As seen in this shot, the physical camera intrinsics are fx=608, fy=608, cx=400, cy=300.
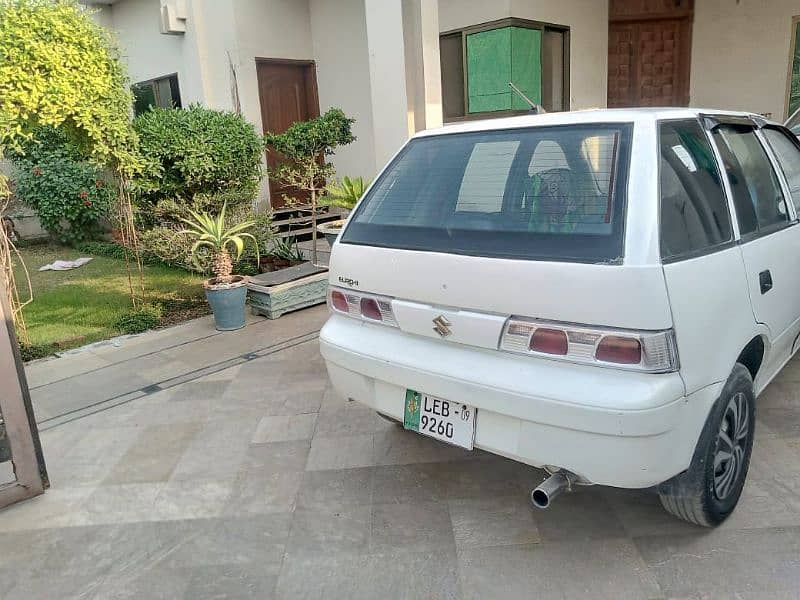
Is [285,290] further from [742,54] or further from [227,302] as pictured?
[742,54]

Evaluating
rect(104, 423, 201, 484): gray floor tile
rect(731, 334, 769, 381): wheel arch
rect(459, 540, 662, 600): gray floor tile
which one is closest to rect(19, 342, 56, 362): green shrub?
rect(104, 423, 201, 484): gray floor tile

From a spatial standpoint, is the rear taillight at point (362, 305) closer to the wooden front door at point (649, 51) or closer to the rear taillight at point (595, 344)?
the rear taillight at point (595, 344)

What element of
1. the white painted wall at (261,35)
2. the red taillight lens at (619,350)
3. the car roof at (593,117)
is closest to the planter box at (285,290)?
the car roof at (593,117)

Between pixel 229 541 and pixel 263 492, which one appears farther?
pixel 263 492

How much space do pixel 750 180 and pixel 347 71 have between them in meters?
7.23

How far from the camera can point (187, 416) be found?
3.99 m

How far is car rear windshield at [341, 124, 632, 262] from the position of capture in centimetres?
221

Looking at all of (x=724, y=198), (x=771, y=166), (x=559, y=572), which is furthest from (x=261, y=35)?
(x=559, y=572)

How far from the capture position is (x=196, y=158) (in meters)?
6.24

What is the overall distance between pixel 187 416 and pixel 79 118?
8.15 feet

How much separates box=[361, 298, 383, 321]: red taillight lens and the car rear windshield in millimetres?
261

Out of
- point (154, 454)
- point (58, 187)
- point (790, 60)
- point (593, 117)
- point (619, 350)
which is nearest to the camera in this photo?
point (619, 350)

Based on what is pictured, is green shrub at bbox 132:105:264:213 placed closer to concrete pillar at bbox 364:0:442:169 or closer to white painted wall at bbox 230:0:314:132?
concrete pillar at bbox 364:0:442:169

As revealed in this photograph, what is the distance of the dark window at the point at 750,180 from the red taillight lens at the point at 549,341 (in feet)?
3.47
